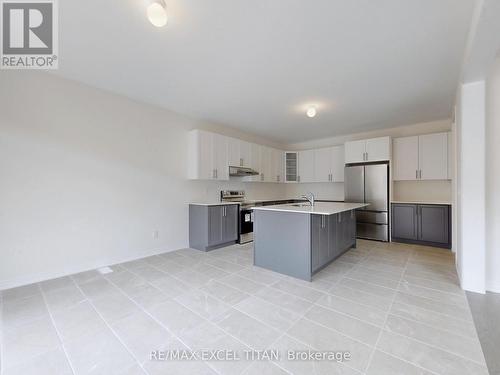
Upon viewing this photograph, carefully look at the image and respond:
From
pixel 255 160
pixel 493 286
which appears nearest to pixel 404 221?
pixel 493 286

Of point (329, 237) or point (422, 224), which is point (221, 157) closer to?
point (329, 237)

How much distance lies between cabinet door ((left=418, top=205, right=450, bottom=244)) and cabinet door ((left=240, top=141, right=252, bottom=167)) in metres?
3.71

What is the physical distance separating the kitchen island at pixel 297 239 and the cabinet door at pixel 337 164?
247 cm

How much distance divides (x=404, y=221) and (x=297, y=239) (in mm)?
3049

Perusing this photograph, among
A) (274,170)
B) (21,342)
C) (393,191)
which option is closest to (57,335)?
(21,342)

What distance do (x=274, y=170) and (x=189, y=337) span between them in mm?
4919

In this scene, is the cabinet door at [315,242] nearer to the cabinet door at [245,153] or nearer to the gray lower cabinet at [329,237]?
the gray lower cabinet at [329,237]

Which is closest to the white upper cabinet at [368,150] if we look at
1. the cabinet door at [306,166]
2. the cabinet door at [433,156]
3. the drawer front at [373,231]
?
the cabinet door at [433,156]

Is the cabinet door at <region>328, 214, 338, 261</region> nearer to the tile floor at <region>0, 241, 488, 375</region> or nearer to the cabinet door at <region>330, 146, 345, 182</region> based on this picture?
the tile floor at <region>0, 241, 488, 375</region>

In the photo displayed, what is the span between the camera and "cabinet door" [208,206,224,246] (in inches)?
161

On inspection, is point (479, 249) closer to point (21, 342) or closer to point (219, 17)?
point (219, 17)

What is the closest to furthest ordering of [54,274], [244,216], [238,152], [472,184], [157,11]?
[157,11]
[472,184]
[54,274]
[244,216]
[238,152]

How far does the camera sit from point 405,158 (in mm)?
4746

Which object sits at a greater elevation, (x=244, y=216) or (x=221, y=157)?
(x=221, y=157)
